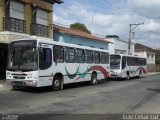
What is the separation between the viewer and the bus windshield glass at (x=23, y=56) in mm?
18703

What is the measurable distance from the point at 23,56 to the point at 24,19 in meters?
11.0

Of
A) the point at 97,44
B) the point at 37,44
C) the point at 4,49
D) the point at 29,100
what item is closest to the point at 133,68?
the point at 97,44

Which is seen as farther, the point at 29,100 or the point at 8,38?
the point at 8,38

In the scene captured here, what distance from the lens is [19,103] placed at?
14.5 metres

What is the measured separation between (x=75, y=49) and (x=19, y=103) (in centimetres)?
954

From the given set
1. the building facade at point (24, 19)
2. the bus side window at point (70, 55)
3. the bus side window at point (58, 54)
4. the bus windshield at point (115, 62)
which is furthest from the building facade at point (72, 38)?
the bus side window at point (58, 54)

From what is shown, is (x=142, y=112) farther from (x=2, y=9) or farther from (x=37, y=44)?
(x=2, y=9)

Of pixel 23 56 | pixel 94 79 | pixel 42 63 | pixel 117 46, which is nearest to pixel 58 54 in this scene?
pixel 42 63

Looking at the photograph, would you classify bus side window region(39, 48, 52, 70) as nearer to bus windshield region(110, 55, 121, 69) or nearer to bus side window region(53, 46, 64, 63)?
bus side window region(53, 46, 64, 63)

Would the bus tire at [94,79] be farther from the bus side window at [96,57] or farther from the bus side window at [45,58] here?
the bus side window at [45,58]

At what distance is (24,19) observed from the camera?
2952 cm

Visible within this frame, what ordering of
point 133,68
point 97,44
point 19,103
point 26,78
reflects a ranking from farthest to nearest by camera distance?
point 97,44
point 133,68
point 26,78
point 19,103

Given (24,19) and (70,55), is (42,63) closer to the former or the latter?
(70,55)

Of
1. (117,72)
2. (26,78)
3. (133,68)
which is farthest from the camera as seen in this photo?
(133,68)
